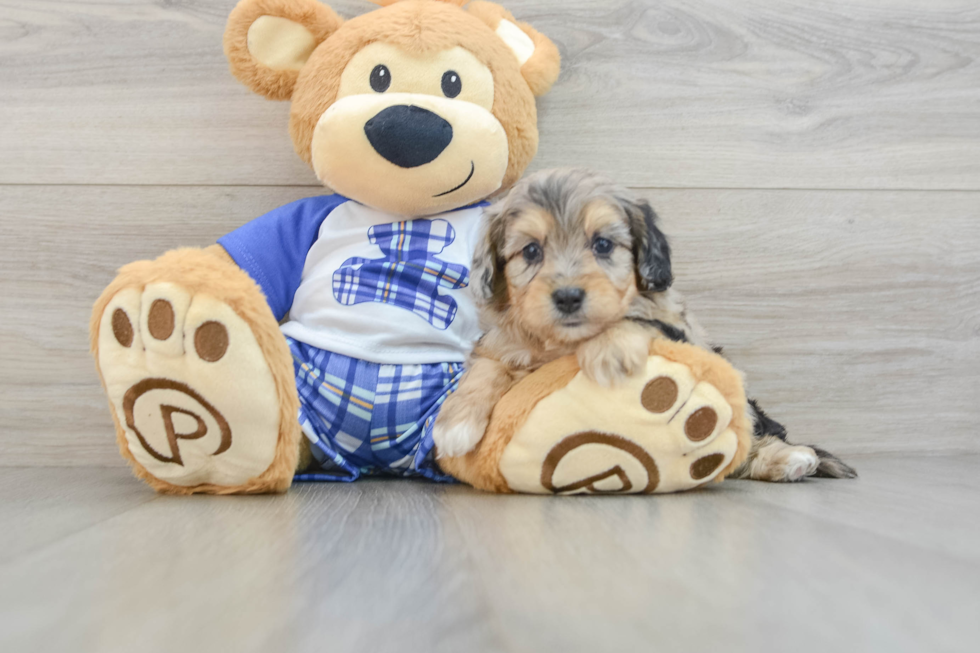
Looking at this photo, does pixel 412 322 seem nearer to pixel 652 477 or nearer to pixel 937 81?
pixel 652 477

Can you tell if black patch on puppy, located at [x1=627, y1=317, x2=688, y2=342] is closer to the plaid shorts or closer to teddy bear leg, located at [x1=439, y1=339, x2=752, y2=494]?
teddy bear leg, located at [x1=439, y1=339, x2=752, y2=494]

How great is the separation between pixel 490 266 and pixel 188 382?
0.60 meters

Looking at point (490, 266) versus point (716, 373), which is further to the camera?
point (490, 266)

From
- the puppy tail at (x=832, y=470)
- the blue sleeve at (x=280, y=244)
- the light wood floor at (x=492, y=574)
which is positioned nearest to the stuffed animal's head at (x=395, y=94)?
the blue sleeve at (x=280, y=244)

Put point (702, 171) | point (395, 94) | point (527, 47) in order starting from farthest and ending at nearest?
point (702, 171) → point (527, 47) → point (395, 94)

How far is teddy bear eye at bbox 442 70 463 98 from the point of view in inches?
57.9

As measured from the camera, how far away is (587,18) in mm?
1838

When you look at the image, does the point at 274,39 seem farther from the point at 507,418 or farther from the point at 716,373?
the point at 716,373

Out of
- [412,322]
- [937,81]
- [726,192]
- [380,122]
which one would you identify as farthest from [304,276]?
[937,81]

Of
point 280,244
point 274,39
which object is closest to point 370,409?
point 280,244

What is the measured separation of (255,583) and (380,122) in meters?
0.95

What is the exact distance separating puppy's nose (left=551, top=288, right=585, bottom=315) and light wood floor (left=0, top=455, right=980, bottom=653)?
1.09 ft

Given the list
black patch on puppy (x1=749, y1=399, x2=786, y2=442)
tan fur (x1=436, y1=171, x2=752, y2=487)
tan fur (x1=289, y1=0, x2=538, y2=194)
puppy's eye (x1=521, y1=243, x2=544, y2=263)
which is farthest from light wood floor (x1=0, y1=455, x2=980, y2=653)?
tan fur (x1=289, y1=0, x2=538, y2=194)

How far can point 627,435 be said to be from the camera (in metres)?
1.19
